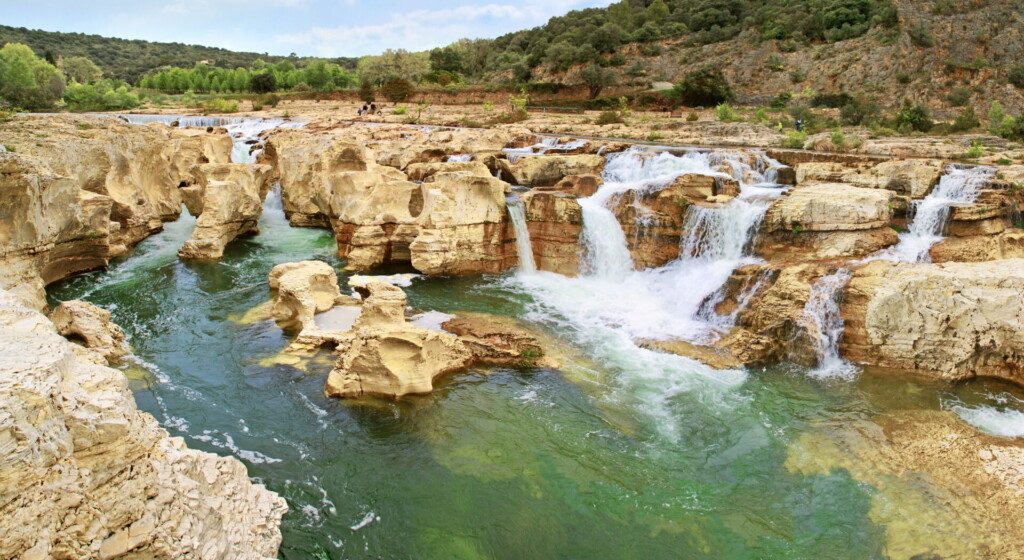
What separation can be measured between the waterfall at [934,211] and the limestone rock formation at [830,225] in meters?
0.35

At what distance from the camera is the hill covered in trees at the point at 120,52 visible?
8603 centimetres

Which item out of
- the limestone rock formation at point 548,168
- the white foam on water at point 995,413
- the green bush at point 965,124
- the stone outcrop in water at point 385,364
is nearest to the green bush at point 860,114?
the green bush at point 965,124

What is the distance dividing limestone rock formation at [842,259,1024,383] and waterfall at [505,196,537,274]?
734cm

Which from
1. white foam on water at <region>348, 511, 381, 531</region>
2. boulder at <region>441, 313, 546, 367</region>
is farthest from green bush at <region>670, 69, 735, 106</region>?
white foam on water at <region>348, 511, 381, 531</region>

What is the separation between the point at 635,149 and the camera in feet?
63.9

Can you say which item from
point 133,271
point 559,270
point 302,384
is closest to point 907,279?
point 559,270

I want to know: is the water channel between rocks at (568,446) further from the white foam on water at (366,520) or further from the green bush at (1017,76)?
the green bush at (1017,76)

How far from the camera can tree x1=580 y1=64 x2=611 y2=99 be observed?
40969 millimetres

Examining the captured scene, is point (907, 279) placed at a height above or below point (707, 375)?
above

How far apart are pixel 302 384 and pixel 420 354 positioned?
187cm

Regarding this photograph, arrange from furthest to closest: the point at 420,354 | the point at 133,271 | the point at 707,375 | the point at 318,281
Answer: the point at 133,271, the point at 318,281, the point at 707,375, the point at 420,354

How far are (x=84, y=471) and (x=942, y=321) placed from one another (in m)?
11.3

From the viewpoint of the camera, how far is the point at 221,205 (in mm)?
16141

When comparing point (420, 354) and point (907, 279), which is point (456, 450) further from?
point (907, 279)
